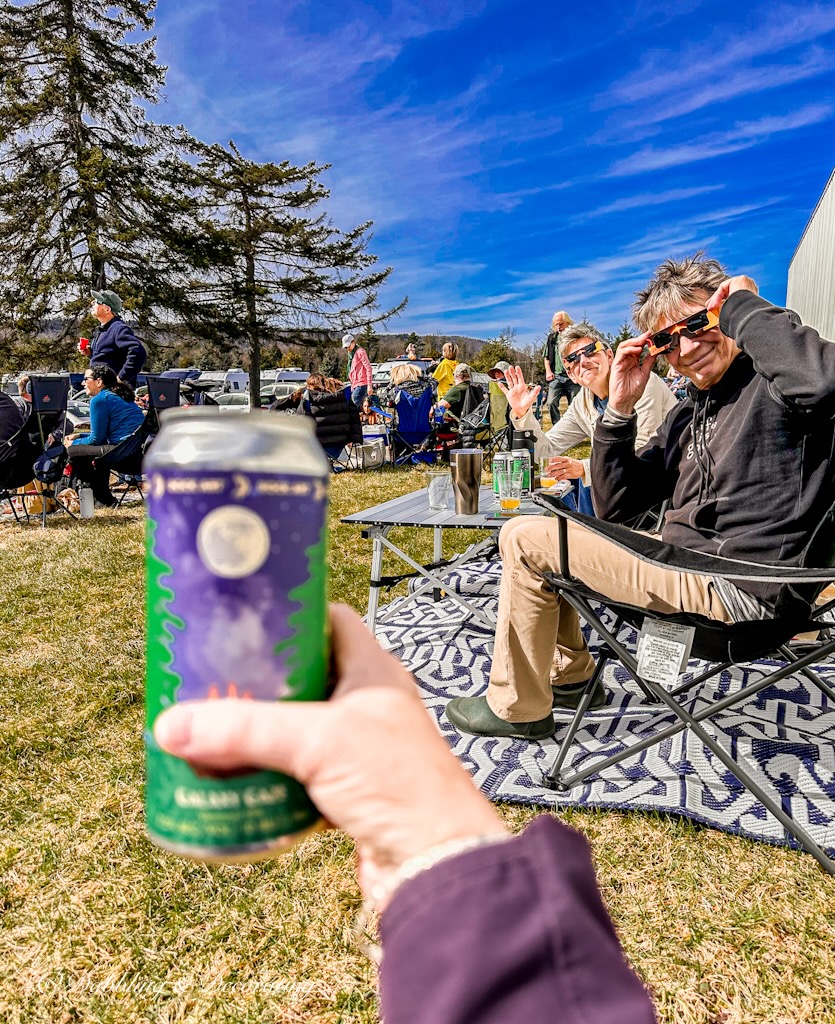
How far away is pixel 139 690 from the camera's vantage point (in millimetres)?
2842

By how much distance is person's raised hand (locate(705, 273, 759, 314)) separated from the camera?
2.14m

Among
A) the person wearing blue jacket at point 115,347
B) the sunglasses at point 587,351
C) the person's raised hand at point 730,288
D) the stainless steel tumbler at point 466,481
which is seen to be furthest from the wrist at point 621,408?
the person wearing blue jacket at point 115,347

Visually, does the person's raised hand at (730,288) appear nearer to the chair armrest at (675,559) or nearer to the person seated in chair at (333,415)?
the chair armrest at (675,559)

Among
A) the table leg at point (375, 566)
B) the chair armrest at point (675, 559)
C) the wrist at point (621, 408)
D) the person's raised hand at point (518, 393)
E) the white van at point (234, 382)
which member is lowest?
the table leg at point (375, 566)

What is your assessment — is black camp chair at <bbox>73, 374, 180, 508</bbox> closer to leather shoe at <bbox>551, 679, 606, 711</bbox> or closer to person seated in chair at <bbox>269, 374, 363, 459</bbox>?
person seated in chair at <bbox>269, 374, 363, 459</bbox>

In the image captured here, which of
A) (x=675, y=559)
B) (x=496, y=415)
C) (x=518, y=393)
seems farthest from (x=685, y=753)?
(x=496, y=415)

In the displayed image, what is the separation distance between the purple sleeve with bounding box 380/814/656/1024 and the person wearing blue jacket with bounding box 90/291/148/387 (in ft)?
23.7

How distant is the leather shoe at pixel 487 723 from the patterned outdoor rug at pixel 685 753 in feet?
0.10

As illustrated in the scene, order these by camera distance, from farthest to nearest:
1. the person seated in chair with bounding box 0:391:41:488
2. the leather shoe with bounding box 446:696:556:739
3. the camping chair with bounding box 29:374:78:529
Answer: the camping chair with bounding box 29:374:78:529
the person seated in chair with bounding box 0:391:41:488
the leather shoe with bounding box 446:696:556:739

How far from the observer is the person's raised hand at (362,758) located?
17.3 inches

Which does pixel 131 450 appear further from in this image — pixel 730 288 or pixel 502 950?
pixel 502 950

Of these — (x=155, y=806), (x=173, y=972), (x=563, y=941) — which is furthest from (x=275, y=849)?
(x=173, y=972)

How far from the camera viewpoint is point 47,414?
5.88m

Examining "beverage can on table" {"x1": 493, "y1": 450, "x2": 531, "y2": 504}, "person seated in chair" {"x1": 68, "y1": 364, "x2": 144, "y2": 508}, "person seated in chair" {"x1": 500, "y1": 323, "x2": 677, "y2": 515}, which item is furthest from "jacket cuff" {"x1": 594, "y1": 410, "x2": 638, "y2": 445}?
"person seated in chair" {"x1": 68, "y1": 364, "x2": 144, "y2": 508}
